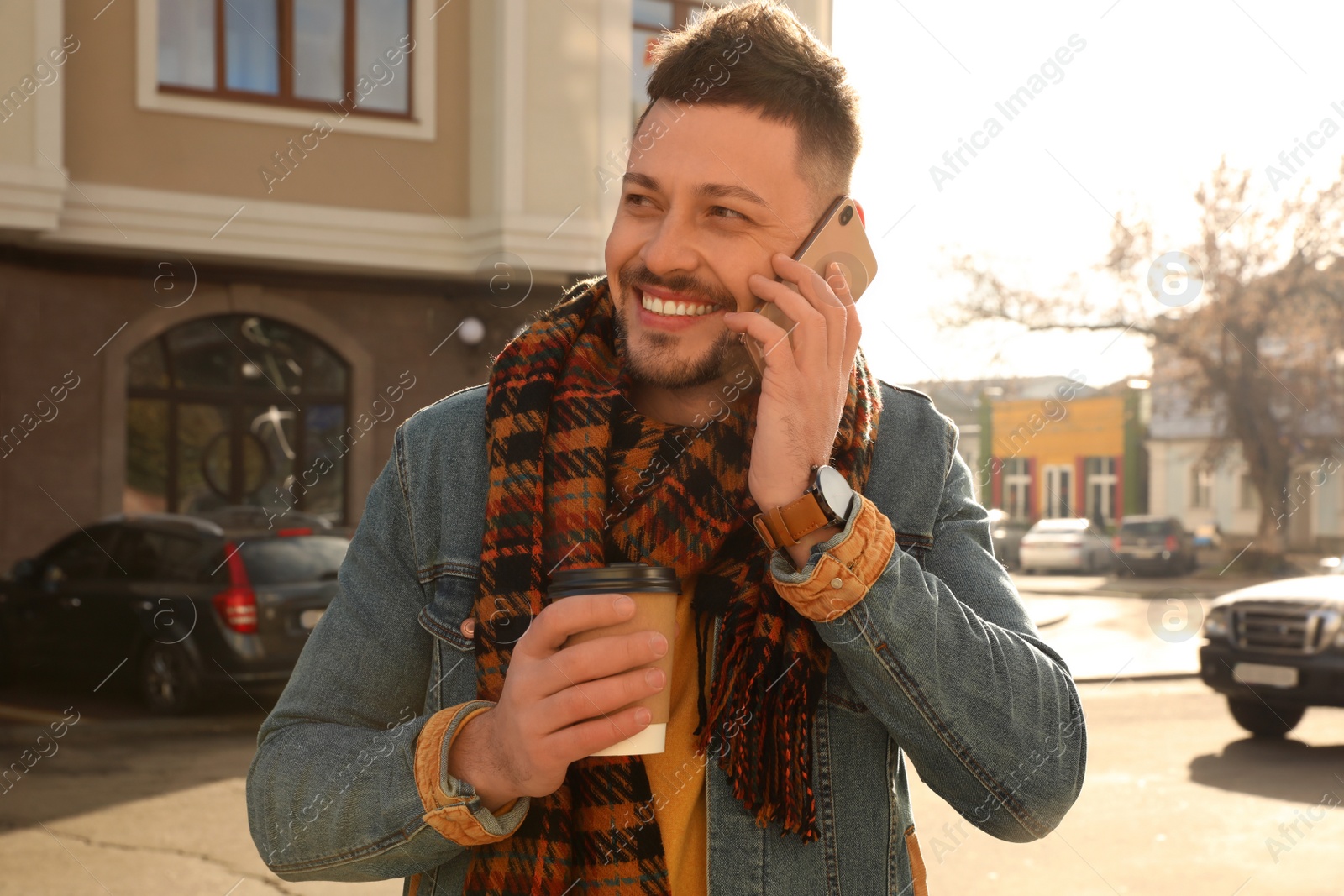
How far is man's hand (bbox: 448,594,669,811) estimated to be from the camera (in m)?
1.30

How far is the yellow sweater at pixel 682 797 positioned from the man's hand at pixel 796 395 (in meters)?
0.25

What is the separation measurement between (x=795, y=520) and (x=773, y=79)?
654 mm

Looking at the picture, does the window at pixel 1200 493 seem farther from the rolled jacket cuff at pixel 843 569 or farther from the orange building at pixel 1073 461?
the rolled jacket cuff at pixel 843 569

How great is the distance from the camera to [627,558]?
1.67m

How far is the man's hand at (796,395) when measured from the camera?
1498mm

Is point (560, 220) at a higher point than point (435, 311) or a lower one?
higher

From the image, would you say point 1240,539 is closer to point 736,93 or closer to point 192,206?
point 192,206

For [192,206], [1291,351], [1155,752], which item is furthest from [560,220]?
[1291,351]

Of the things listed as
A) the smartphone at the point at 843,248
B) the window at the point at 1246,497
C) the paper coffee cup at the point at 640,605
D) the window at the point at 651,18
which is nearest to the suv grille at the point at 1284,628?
the window at the point at 651,18

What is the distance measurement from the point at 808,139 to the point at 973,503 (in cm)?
58

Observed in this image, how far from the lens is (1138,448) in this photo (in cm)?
4472

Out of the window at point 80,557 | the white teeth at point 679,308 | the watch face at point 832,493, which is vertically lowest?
the window at point 80,557

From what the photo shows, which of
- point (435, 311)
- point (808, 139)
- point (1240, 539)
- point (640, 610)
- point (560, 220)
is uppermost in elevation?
point (560, 220)

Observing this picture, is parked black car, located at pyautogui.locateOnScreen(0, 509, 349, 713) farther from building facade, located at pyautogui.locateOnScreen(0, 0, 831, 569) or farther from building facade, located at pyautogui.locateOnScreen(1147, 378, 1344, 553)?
building facade, located at pyautogui.locateOnScreen(1147, 378, 1344, 553)
